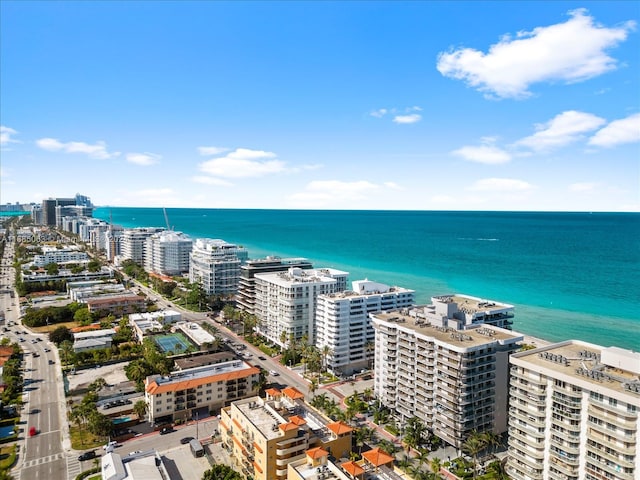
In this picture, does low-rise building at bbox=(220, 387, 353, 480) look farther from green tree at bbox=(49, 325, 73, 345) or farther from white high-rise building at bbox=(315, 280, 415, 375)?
green tree at bbox=(49, 325, 73, 345)

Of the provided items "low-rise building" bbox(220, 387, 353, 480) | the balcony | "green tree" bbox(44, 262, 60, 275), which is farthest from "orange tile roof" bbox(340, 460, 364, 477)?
"green tree" bbox(44, 262, 60, 275)

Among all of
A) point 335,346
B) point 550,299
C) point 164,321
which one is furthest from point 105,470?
point 550,299

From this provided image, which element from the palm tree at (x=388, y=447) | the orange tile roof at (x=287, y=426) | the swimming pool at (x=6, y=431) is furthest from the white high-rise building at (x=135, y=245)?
the palm tree at (x=388, y=447)

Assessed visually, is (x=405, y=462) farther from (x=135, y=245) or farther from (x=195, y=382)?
(x=135, y=245)

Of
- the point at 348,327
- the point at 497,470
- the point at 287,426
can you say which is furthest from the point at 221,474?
the point at 348,327

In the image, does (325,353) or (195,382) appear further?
(325,353)

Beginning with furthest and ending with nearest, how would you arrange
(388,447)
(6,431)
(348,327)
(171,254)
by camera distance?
(171,254), (348,327), (6,431), (388,447)

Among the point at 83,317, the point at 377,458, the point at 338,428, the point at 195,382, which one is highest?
the point at 338,428
